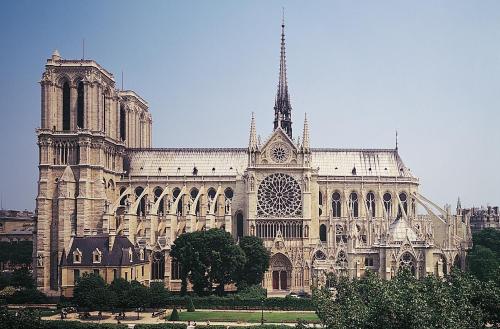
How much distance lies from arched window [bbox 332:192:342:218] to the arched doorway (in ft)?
49.5

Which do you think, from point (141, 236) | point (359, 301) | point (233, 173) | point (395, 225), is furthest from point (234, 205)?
point (359, 301)

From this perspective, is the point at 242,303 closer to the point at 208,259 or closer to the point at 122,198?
the point at 208,259

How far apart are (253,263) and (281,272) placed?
31.9ft

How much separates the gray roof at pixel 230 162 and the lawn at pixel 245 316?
136ft

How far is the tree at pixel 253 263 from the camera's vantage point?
106m

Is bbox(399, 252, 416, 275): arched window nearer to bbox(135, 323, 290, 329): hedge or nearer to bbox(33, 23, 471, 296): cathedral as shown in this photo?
bbox(33, 23, 471, 296): cathedral

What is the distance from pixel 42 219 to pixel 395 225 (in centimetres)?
5576

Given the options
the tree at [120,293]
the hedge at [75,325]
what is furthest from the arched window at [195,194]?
the hedge at [75,325]

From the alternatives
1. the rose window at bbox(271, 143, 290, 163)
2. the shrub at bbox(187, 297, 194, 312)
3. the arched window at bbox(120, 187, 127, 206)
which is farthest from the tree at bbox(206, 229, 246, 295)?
the arched window at bbox(120, 187, 127, 206)

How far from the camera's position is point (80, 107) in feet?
390

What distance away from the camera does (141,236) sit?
117m

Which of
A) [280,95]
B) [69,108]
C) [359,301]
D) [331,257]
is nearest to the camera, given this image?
[359,301]

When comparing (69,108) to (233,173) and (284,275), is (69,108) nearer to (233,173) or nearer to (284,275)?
(233,173)

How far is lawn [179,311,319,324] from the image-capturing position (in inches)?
3295
